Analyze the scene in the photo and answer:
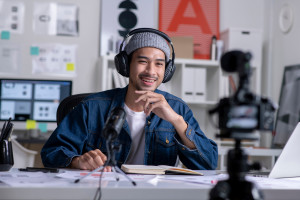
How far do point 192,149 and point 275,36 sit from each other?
2.76 metres

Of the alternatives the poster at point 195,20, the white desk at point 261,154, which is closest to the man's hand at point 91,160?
the white desk at point 261,154

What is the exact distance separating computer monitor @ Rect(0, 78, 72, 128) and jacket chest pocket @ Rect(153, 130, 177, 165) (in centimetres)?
208

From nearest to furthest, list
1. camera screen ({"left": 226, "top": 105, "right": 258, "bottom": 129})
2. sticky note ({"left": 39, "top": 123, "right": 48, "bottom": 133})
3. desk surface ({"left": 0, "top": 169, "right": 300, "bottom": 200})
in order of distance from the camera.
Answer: camera screen ({"left": 226, "top": 105, "right": 258, "bottom": 129}) < desk surface ({"left": 0, "top": 169, "right": 300, "bottom": 200}) < sticky note ({"left": 39, "top": 123, "right": 48, "bottom": 133})

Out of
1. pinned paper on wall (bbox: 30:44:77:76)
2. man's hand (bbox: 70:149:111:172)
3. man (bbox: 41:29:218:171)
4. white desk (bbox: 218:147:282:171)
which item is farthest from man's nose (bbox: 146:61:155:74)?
pinned paper on wall (bbox: 30:44:77:76)

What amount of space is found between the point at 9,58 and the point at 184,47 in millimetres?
1645

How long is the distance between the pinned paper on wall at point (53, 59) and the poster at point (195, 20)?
3.16ft

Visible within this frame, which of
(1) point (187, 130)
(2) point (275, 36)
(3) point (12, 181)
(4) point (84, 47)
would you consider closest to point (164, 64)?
(1) point (187, 130)

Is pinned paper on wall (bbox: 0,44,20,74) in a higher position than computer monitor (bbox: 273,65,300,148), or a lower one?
higher

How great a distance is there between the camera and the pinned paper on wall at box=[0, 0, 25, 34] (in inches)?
145

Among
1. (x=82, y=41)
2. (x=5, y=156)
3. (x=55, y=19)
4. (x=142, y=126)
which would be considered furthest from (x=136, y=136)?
(x=55, y=19)

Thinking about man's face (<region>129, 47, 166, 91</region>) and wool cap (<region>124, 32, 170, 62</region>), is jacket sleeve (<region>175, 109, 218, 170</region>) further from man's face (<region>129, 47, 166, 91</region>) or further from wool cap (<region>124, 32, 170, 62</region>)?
wool cap (<region>124, 32, 170, 62</region>)

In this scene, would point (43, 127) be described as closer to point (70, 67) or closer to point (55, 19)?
point (70, 67)

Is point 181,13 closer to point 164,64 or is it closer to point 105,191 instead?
point 164,64

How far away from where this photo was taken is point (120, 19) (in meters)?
3.85
